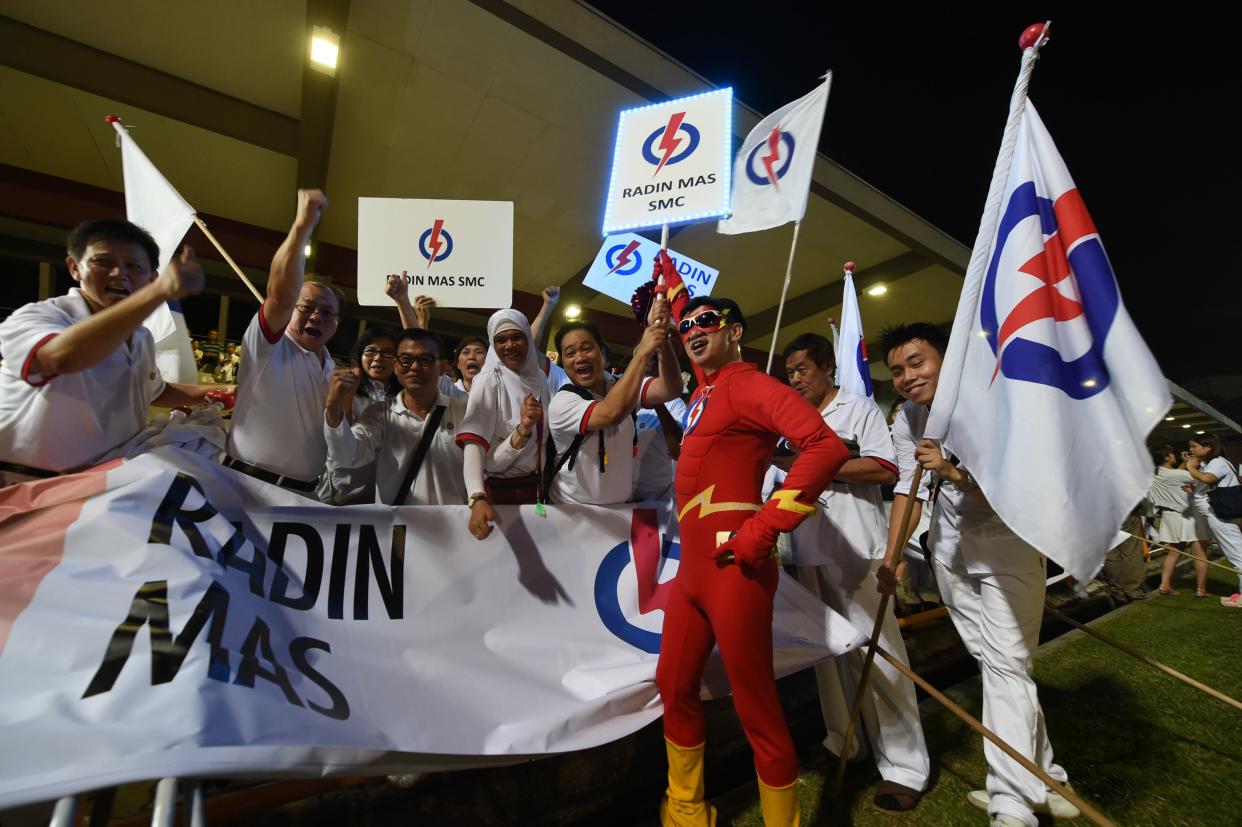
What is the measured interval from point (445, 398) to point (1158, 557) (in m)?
15.5

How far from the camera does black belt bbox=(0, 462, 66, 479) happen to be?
1937 mm

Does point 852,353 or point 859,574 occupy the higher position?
point 852,353

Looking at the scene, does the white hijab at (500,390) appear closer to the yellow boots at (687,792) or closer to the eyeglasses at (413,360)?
the eyeglasses at (413,360)

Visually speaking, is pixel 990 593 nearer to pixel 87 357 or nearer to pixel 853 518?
pixel 853 518

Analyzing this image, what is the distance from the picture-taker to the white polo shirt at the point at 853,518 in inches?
114

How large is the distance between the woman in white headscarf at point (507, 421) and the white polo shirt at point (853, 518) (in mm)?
1586

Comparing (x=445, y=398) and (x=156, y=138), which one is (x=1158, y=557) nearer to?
(x=445, y=398)

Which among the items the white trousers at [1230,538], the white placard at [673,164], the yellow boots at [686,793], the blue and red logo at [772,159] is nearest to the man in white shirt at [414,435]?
the white placard at [673,164]

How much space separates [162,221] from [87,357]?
2.21 meters

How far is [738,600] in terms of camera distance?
80.0 inches

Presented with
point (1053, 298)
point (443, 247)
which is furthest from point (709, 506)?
point (443, 247)

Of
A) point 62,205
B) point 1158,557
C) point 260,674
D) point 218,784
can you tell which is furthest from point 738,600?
point 1158,557

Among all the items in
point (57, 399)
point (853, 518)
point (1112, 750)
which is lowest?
point (1112, 750)

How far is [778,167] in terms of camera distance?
13.6ft
